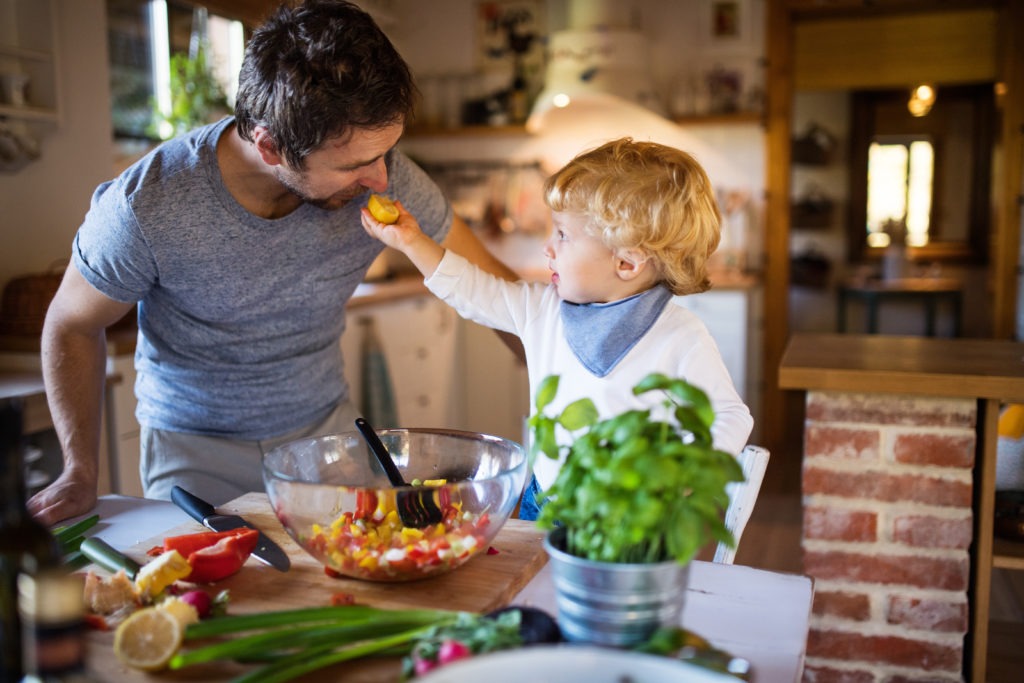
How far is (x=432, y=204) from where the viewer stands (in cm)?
170

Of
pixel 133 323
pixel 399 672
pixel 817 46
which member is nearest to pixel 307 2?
pixel 399 672

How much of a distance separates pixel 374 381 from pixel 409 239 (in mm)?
2492

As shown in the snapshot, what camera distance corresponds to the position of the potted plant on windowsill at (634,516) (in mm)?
713

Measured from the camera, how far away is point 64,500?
130cm

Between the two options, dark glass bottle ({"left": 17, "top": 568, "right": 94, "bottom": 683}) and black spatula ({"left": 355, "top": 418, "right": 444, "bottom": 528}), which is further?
black spatula ({"left": 355, "top": 418, "right": 444, "bottom": 528})

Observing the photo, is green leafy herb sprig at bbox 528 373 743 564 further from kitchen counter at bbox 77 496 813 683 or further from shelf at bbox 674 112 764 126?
shelf at bbox 674 112 764 126

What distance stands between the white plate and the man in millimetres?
859

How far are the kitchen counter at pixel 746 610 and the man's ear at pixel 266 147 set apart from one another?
0.58 meters

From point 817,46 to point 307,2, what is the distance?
6.06m

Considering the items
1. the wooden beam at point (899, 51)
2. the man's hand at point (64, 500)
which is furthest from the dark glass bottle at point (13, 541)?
the wooden beam at point (899, 51)

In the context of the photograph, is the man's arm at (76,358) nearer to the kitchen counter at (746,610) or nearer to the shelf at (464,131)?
the kitchen counter at (746,610)

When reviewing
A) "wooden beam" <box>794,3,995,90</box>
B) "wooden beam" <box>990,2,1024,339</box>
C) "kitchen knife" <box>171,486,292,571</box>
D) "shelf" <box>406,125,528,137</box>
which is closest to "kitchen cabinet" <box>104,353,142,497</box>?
"kitchen knife" <box>171,486,292,571</box>

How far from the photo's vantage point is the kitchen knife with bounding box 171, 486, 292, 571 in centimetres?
104

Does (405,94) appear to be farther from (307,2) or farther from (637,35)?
(637,35)
